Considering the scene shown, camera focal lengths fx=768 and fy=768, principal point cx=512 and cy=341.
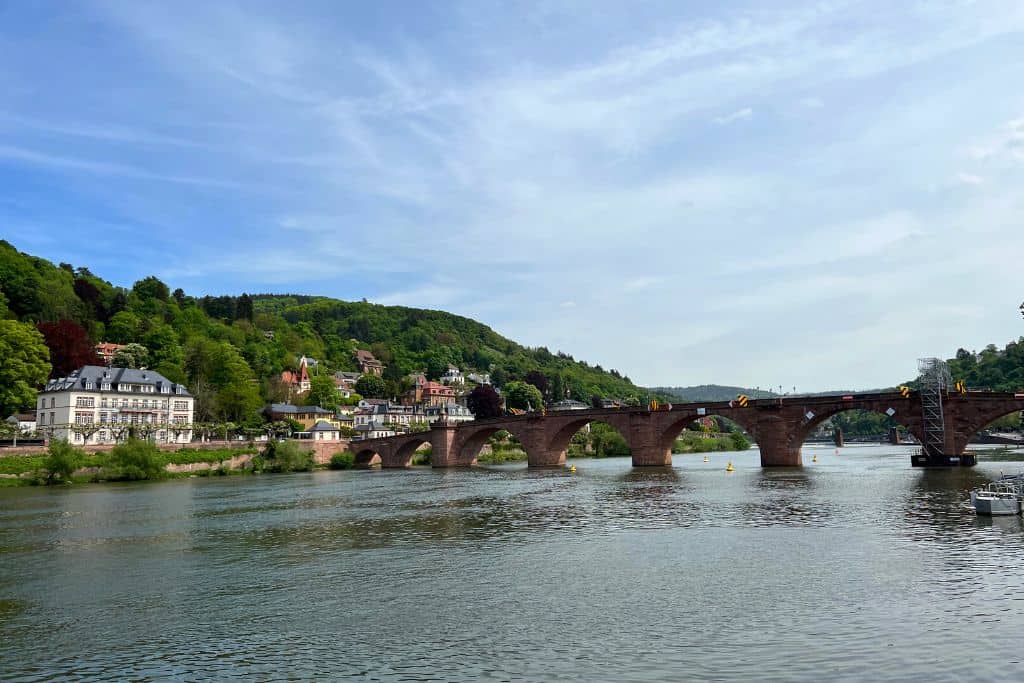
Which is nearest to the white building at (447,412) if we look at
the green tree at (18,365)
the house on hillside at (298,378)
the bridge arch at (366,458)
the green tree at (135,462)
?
the house on hillside at (298,378)

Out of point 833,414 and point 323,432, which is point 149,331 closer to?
point 323,432

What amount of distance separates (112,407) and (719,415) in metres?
68.8

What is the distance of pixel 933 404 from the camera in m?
59.0

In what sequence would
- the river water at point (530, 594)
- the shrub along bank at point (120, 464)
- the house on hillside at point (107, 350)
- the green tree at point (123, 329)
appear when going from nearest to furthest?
the river water at point (530, 594)
the shrub along bank at point (120, 464)
the house on hillside at point (107, 350)
the green tree at point (123, 329)

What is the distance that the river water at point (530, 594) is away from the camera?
572 inches

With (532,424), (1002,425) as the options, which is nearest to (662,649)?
(532,424)

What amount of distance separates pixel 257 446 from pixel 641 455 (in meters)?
47.8

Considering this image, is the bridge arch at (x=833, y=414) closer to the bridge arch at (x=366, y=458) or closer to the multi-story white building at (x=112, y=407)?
the bridge arch at (x=366, y=458)

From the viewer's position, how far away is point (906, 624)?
16.0 metres

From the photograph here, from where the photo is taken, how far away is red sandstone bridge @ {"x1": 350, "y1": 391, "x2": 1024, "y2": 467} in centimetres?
5906

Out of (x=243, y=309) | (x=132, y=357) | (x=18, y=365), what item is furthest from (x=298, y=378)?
(x=18, y=365)

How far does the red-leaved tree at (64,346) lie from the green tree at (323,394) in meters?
42.2

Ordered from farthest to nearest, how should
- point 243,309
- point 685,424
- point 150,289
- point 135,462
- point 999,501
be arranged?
point 243,309, point 150,289, point 685,424, point 135,462, point 999,501

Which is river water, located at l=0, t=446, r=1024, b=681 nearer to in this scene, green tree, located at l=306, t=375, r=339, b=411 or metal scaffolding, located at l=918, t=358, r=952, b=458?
metal scaffolding, located at l=918, t=358, r=952, b=458
